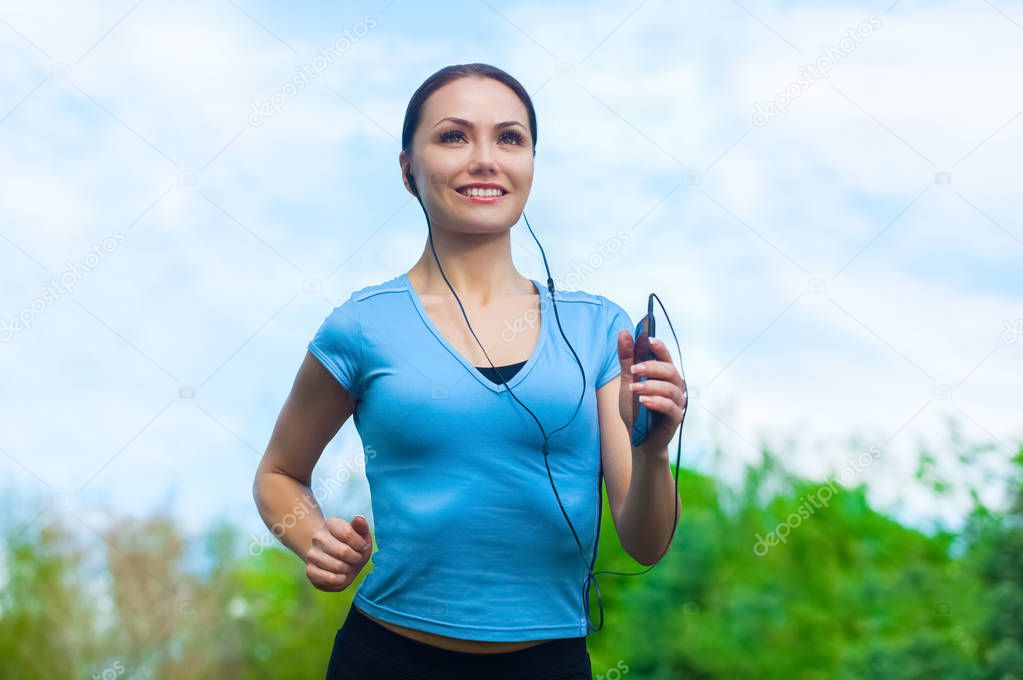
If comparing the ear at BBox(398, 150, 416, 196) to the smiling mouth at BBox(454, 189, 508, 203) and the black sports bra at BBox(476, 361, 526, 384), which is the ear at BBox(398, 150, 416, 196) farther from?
the black sports bra at BBox(476, 361, 526, 384)

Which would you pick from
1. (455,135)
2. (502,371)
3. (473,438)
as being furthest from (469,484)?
(455,135)

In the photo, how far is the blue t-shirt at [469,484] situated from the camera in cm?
→ 221

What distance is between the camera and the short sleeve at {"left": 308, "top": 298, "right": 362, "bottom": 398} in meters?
2.39

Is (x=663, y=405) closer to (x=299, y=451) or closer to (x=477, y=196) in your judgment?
(x=477, y=196)

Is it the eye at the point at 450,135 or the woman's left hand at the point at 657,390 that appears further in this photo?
the eye at the point at 450,135

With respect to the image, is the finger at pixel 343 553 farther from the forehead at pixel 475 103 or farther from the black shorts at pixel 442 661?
the forehead at pixel 475 103

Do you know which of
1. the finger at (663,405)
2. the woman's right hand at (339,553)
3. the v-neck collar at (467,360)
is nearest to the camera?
the finger at (663,405)

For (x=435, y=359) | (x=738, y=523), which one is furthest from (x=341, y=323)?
(x=738, y=523)

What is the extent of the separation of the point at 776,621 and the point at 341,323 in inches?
253

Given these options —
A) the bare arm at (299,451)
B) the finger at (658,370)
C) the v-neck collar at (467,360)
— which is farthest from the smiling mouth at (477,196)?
the finger at (658,370)

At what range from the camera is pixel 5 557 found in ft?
32.4

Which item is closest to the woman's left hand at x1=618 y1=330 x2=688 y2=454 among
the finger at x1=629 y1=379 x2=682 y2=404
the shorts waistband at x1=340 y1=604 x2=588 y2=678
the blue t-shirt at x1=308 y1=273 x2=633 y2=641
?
the finger at x1=629 y1=379 x2=682 y2=404

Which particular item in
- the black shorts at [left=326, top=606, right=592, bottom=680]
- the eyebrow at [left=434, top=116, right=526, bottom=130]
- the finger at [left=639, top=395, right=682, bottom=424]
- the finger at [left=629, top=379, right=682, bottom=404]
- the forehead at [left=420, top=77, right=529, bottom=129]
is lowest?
the black shorts at [left=326, top=606, right=592, bottom=680]

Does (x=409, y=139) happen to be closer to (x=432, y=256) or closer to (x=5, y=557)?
(x=432, y=256)
